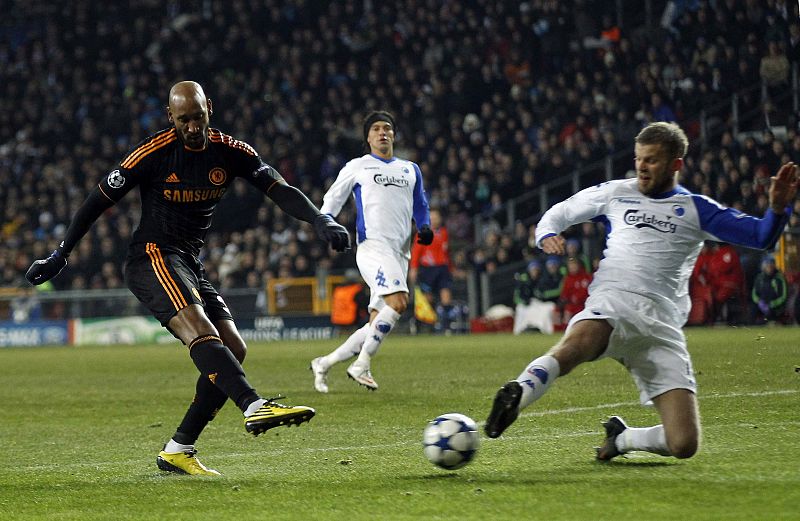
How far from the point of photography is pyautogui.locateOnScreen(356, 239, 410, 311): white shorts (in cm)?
1070

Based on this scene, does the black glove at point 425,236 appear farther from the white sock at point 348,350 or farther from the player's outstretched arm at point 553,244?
the player's outstretched arm at point 553,244

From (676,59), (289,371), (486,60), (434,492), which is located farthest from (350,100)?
(434,492)

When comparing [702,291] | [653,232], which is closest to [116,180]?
[653,232]

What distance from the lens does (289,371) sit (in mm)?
13875

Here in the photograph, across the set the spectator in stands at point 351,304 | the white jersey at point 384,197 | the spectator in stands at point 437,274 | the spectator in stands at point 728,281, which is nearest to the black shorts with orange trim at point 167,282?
the white jersey at point 384,197

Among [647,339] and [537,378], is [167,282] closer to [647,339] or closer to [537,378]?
[537,378]

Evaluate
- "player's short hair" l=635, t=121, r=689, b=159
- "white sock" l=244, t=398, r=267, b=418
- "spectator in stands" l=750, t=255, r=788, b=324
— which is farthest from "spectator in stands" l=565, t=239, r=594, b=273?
"white sock" l=244, t=398, r=267, b=418

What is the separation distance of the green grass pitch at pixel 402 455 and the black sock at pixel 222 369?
1.35 feet

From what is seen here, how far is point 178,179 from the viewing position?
6109 mm

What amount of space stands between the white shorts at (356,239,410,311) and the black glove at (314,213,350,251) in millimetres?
4666

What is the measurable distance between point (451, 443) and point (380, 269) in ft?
17.5

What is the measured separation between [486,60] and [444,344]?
9.28 metres

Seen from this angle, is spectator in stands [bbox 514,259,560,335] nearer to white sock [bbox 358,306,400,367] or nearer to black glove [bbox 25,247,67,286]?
white sock [bbox 358,306,400,367]

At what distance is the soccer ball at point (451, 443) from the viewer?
18.1 feet
